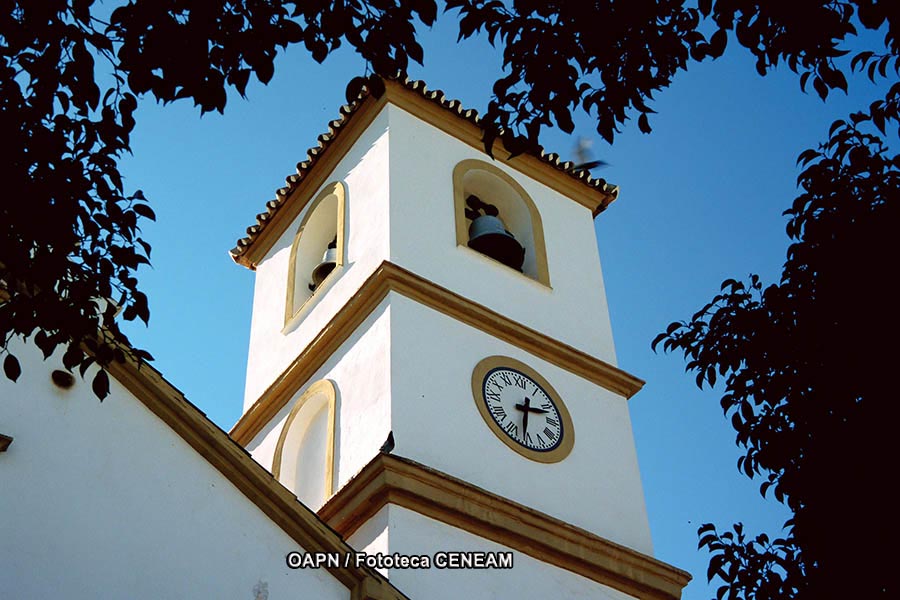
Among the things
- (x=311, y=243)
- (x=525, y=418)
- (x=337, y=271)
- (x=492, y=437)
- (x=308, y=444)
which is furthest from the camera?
(x=311, y=243)

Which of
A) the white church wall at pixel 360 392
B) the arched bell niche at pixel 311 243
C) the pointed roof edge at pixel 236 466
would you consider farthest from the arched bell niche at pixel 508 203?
the pointed roof edge at pixel 236 466

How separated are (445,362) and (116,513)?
4578 millimetres

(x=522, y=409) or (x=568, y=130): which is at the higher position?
(x=522, y=409)

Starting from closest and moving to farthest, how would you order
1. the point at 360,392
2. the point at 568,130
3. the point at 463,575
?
the point at 568,130 < the point at 463,575 < the point at 360,392

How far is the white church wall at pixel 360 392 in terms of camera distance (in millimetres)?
10344

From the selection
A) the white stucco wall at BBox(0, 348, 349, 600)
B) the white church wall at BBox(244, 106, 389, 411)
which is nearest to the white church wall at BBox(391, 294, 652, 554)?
the white church wall at BBox(244, 106, 389, 411)

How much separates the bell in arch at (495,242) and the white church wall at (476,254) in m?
0.40

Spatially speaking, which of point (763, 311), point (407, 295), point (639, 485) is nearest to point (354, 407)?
point (407, 295)

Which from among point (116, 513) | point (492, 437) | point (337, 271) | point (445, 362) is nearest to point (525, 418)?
point (492, 437)

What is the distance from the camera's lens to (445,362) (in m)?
11.1

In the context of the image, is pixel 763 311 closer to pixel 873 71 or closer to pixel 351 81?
pixel 873 71

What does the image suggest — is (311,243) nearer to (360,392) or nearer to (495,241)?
(495,241)

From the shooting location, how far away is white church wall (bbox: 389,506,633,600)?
9.06 meters

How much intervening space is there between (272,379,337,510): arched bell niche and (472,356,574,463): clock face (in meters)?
1.47
